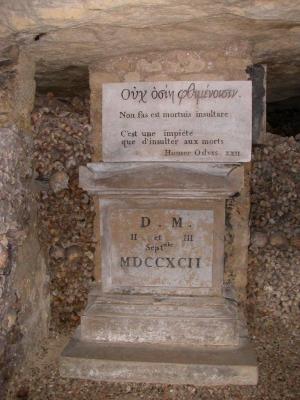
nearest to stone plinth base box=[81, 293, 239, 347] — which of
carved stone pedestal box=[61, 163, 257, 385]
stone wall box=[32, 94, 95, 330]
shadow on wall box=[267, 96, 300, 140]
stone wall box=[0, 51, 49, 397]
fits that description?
carved stone pedestal box=[61, 163, 257, 385]

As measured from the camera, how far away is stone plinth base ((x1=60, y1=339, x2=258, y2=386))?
2.33m

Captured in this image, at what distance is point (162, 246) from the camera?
256 centimetres

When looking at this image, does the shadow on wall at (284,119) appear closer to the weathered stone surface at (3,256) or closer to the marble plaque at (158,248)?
the marble plaque at (158,248)

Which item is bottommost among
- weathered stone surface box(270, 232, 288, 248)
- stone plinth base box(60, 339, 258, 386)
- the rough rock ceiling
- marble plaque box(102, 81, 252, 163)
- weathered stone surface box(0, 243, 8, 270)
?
stone plinth base box(60, 339, 258, 386)

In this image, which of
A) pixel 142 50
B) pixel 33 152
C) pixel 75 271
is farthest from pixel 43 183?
pixel 142 50

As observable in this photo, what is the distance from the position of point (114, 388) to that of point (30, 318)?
681 millimetres

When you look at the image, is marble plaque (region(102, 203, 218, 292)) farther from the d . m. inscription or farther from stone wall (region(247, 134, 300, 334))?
stone wall (region(247, 134, 300, 334))

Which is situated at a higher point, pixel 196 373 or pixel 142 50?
pixel 142 50

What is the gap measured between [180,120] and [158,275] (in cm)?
92

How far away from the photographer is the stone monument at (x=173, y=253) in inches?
94.3

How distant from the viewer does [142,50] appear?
105 inches

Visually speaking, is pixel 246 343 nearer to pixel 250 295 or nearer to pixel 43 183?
pixel 250 295

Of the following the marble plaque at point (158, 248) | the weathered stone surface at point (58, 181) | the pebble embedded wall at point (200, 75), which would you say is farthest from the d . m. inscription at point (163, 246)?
the weathered stone surface at point (58, 181)

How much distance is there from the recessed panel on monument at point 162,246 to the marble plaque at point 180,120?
15.4 inches
